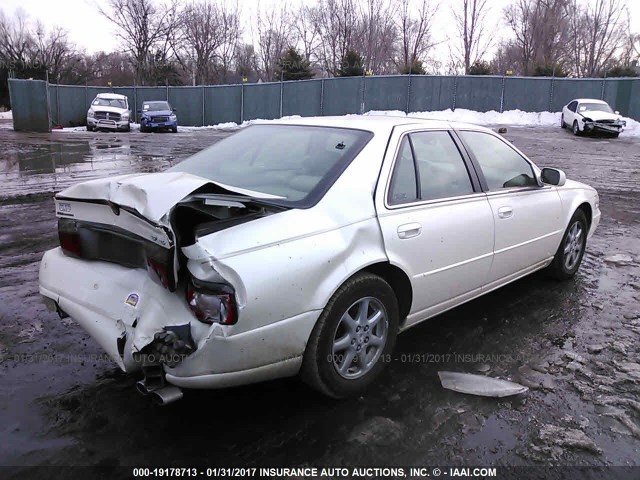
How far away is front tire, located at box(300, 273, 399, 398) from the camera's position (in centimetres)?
276

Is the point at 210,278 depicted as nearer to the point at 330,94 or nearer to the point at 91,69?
the point at 330,94

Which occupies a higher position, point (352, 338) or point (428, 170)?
point (428, 170)

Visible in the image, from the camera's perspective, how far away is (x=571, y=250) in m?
5.03

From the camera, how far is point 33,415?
2.77 meters

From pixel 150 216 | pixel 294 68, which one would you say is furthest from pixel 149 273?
pixel 294 68

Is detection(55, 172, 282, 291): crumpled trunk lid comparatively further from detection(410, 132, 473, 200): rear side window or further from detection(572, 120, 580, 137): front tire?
detection(572, 120, 580, 137): front tire

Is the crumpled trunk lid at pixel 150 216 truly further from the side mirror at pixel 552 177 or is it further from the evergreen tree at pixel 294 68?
the evergreen tree at pixel 294 68

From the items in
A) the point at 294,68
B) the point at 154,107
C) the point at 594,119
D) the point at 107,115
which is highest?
the point at 294,68

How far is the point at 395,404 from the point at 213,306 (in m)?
1.23

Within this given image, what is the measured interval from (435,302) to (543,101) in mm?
30008

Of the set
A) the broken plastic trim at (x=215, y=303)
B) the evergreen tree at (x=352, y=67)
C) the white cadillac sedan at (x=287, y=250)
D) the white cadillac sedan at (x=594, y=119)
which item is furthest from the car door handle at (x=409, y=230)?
the evergreen tree at (x=352, y=67)

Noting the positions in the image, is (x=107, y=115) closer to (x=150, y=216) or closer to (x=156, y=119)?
(x=156, y=119)

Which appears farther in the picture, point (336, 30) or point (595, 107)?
point (336, 30)

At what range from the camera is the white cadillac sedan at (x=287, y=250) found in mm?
→ 2432
